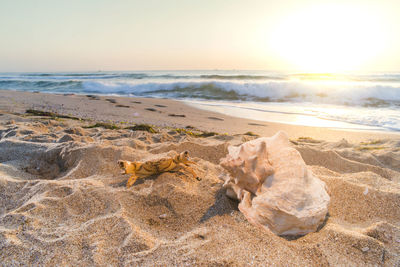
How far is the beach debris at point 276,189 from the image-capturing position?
1566mm

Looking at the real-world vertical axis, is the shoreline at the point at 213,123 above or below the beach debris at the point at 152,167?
below

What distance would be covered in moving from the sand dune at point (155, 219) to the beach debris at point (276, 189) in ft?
0.27

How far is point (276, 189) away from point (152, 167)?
1.10 metres

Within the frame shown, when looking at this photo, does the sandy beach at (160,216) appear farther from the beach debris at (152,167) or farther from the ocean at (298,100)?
the ocean at (298,100)

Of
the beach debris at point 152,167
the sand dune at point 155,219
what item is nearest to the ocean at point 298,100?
the sand dune at point 155,219

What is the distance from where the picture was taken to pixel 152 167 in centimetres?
226

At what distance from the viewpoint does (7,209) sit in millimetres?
1917

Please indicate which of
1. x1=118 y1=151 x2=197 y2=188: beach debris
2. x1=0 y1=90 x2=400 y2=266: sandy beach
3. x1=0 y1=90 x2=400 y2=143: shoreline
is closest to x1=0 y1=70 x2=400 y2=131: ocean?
x1=0 y1=90 x2=400 y2=143: shoreline

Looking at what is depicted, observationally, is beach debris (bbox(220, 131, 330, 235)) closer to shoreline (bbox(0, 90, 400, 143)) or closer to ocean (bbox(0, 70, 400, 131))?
shoreline (bbox(0, 90, 400, 143))

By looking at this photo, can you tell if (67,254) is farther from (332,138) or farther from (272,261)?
(332,138)

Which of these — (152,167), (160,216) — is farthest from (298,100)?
(160,216)

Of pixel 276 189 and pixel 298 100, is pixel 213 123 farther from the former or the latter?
pixel 298 100

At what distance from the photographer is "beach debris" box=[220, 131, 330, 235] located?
5.14 feet

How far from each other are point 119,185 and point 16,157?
1.54 metres
